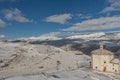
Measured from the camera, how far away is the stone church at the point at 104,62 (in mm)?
77625

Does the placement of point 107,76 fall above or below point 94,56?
below

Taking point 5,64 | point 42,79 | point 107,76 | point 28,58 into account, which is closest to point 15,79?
point 42,79

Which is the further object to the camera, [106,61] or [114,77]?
[106,61]

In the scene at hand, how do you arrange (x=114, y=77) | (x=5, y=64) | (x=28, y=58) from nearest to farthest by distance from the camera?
1. (x=114, y=77)
2. (x=5, y=64)
3. (x=28, y=58)

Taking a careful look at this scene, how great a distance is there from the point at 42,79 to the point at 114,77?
2141 centimetres

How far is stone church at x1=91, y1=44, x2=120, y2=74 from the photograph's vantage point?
3056 inches

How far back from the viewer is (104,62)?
259 feet

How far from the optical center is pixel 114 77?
7050cm

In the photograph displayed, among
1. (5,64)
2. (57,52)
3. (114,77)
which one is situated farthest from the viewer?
(57,52)

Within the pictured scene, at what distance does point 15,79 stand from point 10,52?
82.3m

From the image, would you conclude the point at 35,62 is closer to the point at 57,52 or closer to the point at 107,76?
the point at 57,52

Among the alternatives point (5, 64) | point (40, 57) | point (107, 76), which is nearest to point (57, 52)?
point (40, 57)

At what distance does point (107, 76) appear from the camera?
70.8 meters

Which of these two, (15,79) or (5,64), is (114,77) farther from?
(5,64)
